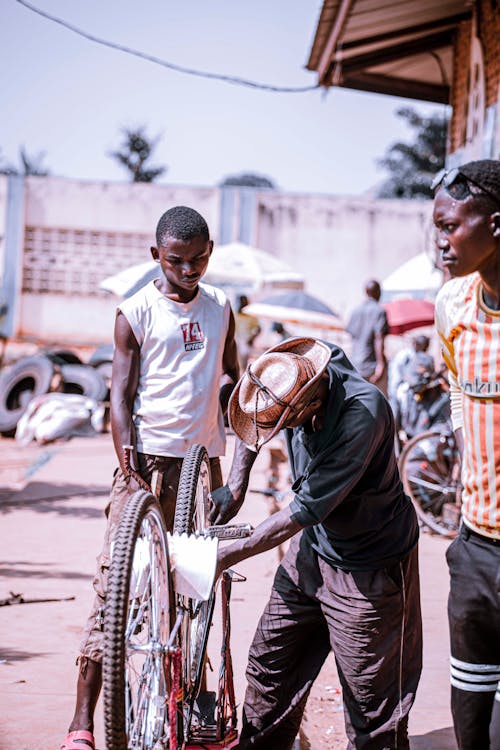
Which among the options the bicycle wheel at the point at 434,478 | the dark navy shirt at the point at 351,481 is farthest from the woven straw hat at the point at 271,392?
the bicycle wheel at the point at 434,478

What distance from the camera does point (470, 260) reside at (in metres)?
2.71

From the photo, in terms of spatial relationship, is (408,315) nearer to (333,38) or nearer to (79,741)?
(333,38)

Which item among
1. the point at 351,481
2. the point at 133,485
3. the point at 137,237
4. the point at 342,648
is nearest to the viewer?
the point at 351,481

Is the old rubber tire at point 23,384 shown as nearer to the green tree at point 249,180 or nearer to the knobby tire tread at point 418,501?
the knobby tire tread at point 418,501

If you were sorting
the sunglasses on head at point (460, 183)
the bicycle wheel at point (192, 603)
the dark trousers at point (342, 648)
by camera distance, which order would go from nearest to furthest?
the sunglasses on head at point (460, 183), the bicycle wheel at point (192, 603), the dark trousers at point (342, 648)

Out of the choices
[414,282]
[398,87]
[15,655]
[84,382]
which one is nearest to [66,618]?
[15,655]

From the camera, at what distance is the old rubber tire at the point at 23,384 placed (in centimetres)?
1548

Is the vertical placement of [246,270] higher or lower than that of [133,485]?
higher

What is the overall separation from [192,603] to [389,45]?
9856 millimetres

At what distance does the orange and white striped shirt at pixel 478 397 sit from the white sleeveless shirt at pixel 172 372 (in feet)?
4.64

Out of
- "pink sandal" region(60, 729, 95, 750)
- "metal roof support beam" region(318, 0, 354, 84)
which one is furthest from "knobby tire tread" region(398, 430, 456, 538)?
"pink sandal" region(60, 729, 95, 750)

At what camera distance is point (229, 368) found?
4.39m

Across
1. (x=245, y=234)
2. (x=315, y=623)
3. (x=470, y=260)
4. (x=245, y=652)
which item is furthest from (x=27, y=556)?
(x=245, y=234)

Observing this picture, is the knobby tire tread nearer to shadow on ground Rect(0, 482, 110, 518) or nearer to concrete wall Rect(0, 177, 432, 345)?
shadow on ground Rect(0, 482, 110, 518)
